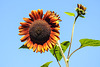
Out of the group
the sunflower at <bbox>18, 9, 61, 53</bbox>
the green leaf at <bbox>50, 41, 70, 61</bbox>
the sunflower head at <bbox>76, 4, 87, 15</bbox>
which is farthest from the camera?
the green leaf at <bbox>50, 41, 70, 61</bbox>

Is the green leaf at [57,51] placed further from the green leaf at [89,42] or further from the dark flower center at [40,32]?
the dark flower center at [40,32]

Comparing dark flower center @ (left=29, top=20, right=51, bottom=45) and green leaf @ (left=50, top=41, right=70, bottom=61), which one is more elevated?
dark flower center @ (left=29, top=20, right=51, bottom=45)

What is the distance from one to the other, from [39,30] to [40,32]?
3 centimetres

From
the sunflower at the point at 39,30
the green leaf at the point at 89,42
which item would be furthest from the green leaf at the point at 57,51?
the sunflower at the point at 39,30

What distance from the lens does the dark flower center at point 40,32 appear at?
8.93 feet

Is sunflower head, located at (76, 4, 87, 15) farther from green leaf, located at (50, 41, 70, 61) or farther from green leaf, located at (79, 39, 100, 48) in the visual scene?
green leaf, located at (50, 41, 70, 61)

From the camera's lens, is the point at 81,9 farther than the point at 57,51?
No

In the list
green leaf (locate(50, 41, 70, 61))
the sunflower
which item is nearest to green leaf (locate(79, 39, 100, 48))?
green leaf (locate(50, 41, 70, 61))

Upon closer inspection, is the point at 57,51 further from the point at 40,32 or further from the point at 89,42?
the point at 40,32

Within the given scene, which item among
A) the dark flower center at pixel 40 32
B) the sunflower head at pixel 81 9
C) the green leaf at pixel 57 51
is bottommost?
the green leaf at pixel 57 51

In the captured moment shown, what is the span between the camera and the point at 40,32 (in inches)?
107

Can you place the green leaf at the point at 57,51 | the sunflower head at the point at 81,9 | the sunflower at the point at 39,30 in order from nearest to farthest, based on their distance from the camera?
the sunflower at the point at 39,30, the sunflower head at the point at 81,9, the green leaf at the point at 57,51

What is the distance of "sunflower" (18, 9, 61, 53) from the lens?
2.65 metres

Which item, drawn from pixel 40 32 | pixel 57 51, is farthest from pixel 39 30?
pixel 57 51
